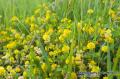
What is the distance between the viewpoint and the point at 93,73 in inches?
66.6

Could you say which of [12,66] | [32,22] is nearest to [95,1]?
[32,22]

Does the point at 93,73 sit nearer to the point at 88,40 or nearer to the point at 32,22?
the point at 88,40

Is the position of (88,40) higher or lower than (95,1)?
lower

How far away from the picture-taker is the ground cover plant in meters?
1.77

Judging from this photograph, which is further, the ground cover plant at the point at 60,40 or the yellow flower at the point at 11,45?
the yellow flower at the point at 11,45

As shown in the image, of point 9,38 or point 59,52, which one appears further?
point 9,38

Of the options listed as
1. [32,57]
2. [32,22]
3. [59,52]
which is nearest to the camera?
[32,57]

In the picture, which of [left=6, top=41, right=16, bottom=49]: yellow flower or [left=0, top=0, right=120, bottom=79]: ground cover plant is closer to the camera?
[left=0, top=0, right=120, bottom=79]: ground cover plant

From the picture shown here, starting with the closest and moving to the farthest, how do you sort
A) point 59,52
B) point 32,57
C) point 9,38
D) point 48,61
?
point 32,57 → point 48,61 → point 59,52 → point 9,38

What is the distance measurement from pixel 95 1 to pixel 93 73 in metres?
1.02

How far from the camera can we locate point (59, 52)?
203 cm

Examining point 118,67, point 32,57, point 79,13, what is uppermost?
point 79,13

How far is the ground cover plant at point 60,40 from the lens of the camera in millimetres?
1769

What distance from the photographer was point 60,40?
2.11 m
